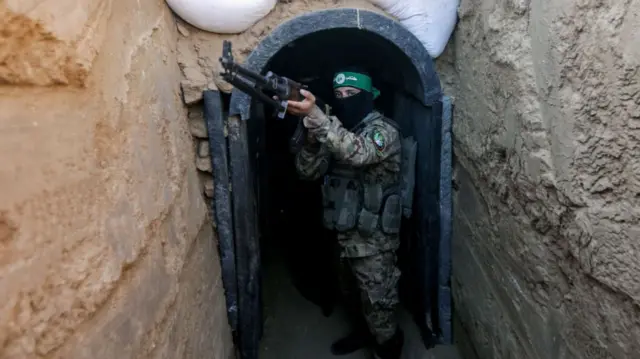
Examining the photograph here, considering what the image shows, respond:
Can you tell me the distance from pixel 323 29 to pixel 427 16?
523 mm

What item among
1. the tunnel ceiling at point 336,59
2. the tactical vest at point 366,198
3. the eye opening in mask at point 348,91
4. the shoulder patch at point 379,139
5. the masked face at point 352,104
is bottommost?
the tactical vest at point 366,198

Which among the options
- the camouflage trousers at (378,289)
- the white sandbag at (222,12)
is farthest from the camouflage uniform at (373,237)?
the white sandbag at (222,12)

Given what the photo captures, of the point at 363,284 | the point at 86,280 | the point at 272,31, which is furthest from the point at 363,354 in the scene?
the point at 86,280

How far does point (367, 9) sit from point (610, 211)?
154 cm

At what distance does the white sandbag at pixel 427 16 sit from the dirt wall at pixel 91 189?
112cm

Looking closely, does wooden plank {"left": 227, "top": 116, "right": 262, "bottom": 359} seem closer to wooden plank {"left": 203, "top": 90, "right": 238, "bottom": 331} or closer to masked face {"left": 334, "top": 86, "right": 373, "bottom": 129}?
wooden plank {"left": 203, "top": 90, "right": 238, "bottom": 331}

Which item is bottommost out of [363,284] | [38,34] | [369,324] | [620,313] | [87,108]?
[369,324]

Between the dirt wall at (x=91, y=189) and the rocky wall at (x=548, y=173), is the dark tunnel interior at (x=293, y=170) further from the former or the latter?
the dirt wall at (x=91, y=189)

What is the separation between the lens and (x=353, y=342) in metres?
3.46

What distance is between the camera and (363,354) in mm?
3447

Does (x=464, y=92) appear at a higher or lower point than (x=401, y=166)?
higher

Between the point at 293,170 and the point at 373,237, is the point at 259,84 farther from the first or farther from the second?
the point at 293,170

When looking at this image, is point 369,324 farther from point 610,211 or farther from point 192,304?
point 610,211

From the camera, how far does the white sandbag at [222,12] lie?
2.35m
